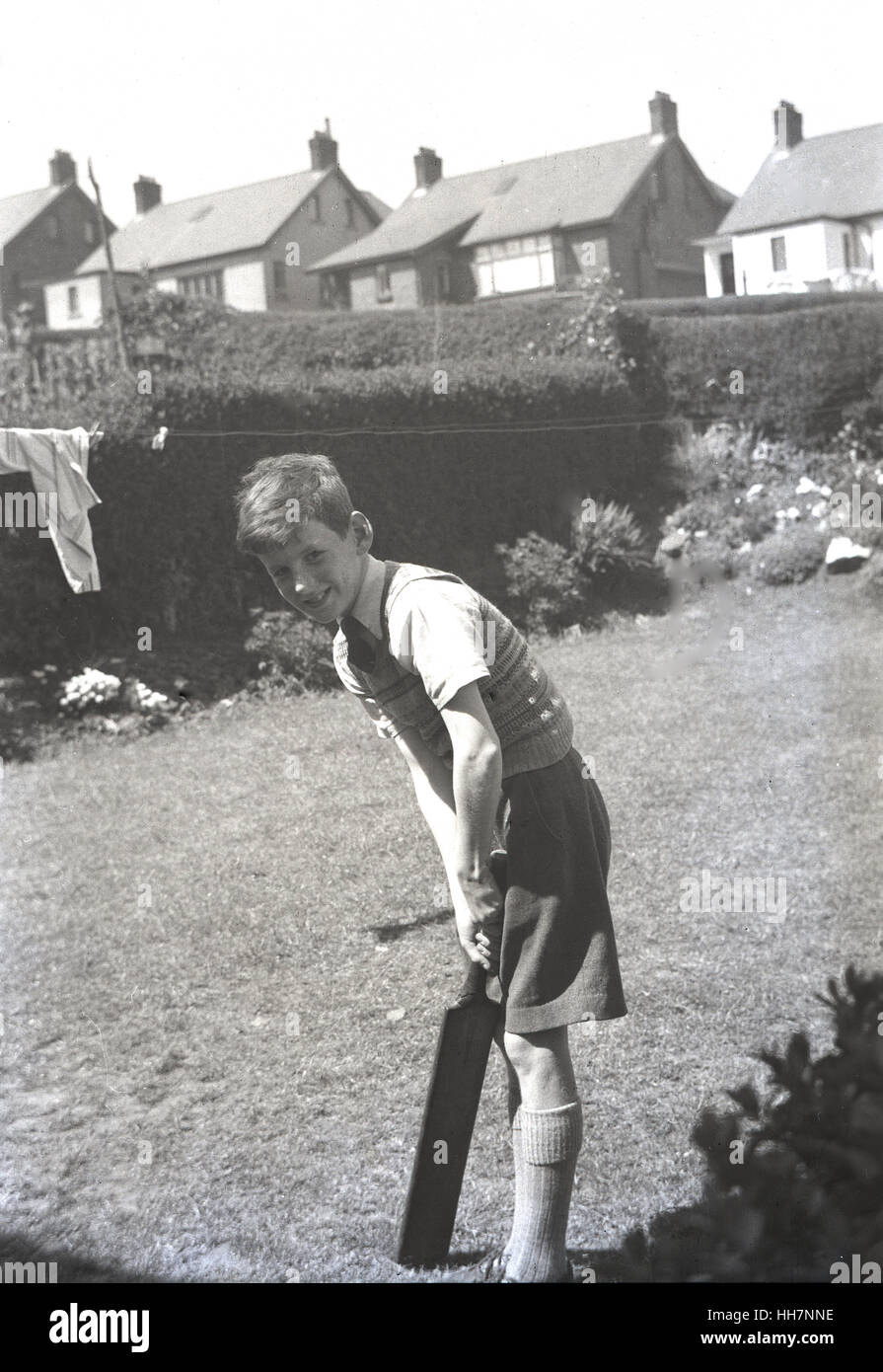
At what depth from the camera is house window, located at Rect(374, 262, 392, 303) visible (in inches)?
311

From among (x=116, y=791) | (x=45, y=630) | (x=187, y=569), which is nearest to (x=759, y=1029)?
(x=116, y=791)

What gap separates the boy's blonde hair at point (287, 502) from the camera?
2342 millimetres

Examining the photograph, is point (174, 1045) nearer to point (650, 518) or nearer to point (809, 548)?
point (650, 518)

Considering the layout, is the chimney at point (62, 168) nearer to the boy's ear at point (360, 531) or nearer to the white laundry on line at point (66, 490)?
the boy's ear at point (360, 531)

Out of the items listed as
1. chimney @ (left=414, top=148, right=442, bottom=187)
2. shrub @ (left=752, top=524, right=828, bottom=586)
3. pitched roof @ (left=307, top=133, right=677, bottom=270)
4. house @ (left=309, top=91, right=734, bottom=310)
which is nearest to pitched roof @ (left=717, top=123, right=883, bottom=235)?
house @ (left=309, top=91, right=734, bottom=310)

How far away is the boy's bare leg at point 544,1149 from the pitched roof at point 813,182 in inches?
99.0

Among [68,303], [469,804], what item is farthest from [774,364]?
[469,804]

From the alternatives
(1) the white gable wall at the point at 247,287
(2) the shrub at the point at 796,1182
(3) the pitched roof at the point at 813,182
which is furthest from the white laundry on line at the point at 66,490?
(2) the shrub at the point at 796,1182

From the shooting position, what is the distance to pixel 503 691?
2480 millimetres

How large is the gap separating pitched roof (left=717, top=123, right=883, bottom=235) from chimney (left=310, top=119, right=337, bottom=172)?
131cm

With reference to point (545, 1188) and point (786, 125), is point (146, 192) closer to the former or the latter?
point (786, 125)

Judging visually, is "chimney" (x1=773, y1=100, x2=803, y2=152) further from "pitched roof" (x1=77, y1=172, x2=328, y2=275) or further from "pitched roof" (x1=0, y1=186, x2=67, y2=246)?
"pitched roof" (x1=0, y1=186, x2=67, y2=246)

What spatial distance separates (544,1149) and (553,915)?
0.48 meters
